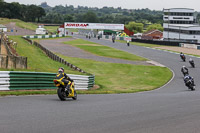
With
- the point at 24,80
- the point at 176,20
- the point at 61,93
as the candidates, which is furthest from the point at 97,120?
the point at 176,20

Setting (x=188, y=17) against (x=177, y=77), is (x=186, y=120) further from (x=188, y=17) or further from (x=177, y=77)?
(x=188, y=17)

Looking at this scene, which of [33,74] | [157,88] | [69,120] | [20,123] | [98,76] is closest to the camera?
[20,123]

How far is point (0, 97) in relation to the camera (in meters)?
15.4

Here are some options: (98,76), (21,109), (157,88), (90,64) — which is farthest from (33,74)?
(90,64)

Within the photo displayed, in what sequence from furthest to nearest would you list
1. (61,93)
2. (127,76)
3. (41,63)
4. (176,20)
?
(176,20), (41,63), (127,76), (61,93)

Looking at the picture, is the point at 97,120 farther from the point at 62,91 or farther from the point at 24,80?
the point at 24,80

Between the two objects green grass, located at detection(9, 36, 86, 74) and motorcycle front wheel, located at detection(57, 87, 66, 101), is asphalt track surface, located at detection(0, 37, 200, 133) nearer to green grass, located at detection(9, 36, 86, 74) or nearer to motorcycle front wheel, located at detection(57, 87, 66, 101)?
motorcycle front wheel, located at detection(57, 87, 66, 101)

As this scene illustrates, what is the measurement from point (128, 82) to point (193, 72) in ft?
35.7

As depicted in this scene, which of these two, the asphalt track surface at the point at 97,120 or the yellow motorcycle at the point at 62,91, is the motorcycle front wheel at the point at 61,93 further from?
the asphalt track surface at the point at 97,120

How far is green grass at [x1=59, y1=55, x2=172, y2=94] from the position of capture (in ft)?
96.0

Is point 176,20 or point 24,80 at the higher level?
→ point 176,20

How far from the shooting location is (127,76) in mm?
35688

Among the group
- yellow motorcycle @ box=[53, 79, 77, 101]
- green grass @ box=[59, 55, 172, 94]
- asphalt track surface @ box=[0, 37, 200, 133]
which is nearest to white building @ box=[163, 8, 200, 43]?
green grass @ box=[59, 55, 172, 94]

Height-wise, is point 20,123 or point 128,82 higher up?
point 20,123
